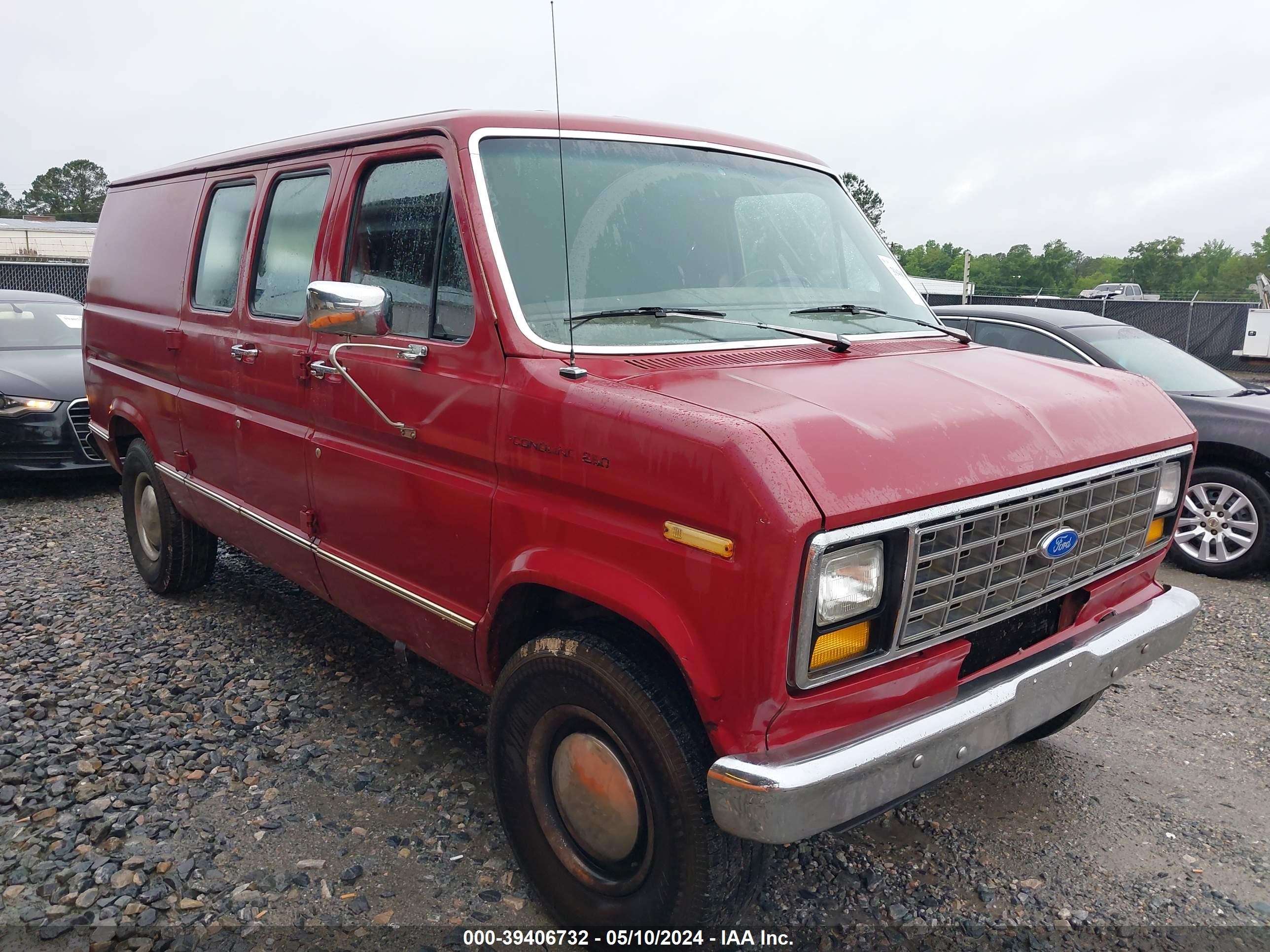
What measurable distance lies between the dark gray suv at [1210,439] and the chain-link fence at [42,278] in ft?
64.5

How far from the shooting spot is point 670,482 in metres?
2.17

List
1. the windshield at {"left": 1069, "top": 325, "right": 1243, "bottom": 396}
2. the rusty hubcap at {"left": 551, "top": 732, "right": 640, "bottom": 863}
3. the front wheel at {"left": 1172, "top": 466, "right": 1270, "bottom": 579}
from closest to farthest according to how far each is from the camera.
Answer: the rusty hubcap at {"left": 551, "top": 732, "right": 640, "bottom": 863} → the front wheel at {"left": 1172, "top": 466, "right": 1270, "bottom": 579} → the windshield at {"left": 1069, "top": 325, "right": 1243, "bottom": 396}

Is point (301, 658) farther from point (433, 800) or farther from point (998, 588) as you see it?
point (998, 588)

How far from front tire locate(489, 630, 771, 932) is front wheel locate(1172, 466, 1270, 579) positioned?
5025 mm

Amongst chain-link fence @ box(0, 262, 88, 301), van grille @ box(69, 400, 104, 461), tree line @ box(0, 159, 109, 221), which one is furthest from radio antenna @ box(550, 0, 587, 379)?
tree line @ box(0, 159, 109, 221)

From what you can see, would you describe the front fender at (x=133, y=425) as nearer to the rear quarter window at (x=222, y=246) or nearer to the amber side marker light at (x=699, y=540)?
the rear quarter window at (x=222, y=246)

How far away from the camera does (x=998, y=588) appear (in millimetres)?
2408

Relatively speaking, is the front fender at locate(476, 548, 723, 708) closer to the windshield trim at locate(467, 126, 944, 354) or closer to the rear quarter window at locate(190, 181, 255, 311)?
the windshield trim at locate(467, 126, 944, 354)

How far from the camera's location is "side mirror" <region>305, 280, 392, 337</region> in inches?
106

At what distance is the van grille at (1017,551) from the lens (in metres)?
2.25

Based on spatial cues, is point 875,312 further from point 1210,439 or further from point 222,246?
point 1210,439

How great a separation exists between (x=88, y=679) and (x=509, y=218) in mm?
3066

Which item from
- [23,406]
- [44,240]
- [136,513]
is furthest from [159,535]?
[44,240]

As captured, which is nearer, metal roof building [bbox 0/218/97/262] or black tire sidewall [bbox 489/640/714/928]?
black tire sidewall [bbox 489/640/714/928]
